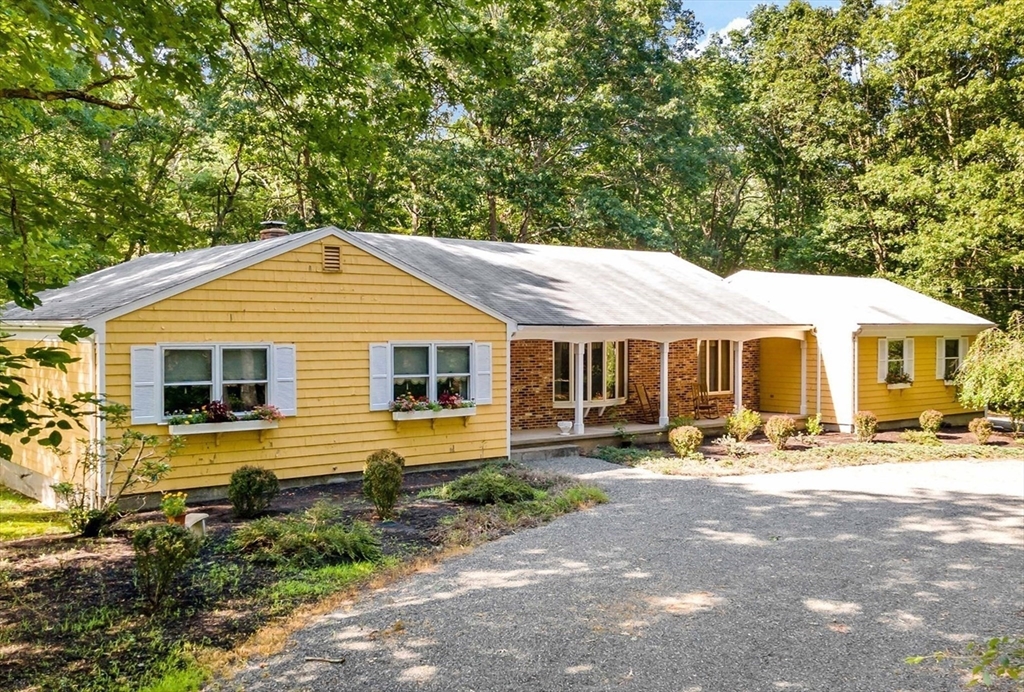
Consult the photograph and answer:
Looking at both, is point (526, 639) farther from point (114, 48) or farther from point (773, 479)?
point (773, 479)

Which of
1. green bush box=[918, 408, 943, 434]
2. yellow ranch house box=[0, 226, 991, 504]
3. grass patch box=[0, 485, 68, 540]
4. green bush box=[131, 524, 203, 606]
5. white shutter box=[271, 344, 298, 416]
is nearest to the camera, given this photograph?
green bush box=[131, 524, 203, 606]

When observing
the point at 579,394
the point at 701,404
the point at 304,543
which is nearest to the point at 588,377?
the point at 579,394

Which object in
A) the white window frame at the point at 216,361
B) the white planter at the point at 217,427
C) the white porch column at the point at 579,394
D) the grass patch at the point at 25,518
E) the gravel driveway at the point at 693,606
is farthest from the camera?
the white porch column at the point at 579,394

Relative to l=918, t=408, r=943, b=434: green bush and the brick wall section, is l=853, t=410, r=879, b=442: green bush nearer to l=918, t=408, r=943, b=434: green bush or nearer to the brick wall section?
l=918, t=408, r=943, b=434: green bush

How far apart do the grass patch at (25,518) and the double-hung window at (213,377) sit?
1998 mm

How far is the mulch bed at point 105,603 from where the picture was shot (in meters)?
5.50

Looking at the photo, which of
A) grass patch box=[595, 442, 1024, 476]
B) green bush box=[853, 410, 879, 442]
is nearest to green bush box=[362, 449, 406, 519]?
grass patch box=[595, 442, 1024, 476]

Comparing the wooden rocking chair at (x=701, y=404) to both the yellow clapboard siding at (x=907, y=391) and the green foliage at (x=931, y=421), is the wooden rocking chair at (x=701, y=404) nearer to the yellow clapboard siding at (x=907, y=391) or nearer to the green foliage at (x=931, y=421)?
the yellow clapboard siding at (x=907, y=391)

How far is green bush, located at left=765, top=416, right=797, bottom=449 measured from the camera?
52.9 feet

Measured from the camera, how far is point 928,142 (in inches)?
1064

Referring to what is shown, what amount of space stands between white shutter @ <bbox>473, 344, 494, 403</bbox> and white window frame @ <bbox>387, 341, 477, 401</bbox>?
0.20 feet

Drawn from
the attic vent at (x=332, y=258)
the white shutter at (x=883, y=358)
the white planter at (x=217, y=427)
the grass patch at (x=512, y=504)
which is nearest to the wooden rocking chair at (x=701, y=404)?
the white shutter at (x=883, y=358)

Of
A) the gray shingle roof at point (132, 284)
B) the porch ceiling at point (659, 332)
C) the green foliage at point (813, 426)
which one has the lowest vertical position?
the green foliage at point (813, 426)

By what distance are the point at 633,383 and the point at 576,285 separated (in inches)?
110
